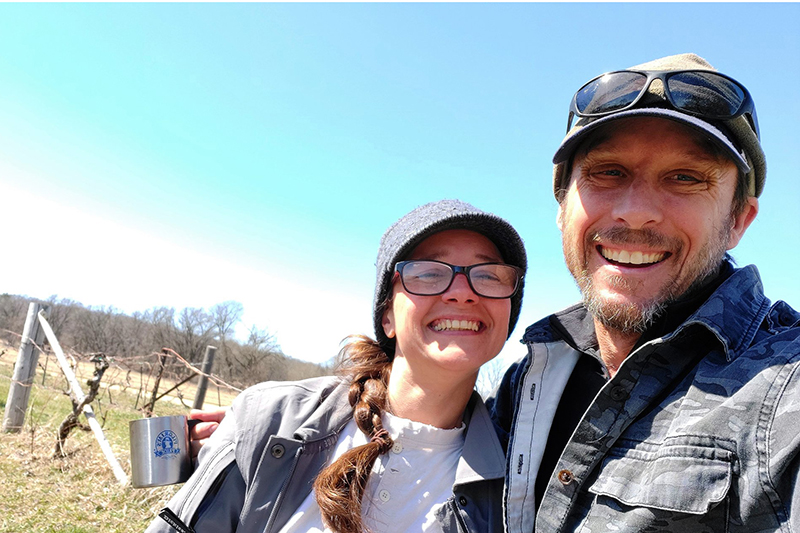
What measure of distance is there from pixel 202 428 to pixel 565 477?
1.61m

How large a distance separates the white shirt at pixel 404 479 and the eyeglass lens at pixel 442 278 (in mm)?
567

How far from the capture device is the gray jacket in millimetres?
1931

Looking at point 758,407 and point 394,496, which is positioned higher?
point 758,407

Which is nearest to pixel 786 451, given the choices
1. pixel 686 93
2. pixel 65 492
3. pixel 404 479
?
pixel 686 93

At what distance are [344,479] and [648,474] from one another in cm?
106

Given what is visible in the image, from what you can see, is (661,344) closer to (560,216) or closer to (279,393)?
(560,216)

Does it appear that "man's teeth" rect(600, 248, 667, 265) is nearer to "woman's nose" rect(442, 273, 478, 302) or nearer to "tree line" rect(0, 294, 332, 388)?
"woman's nose" rect(442, 273, 478, 302)

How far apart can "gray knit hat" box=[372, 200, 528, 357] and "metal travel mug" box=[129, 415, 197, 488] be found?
1012mm

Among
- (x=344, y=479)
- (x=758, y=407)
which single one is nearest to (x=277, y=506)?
(x=344, y=479)

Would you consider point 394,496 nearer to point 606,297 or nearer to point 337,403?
point 337,403

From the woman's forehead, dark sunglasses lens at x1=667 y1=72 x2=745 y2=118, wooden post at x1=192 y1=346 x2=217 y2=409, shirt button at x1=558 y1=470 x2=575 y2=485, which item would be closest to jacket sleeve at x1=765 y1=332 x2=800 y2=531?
shirt button at x1=558 y1=470 x2=575 y2=485

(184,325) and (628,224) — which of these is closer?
(628,224)

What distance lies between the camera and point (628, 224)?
6.12 feet

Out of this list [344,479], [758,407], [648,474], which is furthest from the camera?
[344,479]
